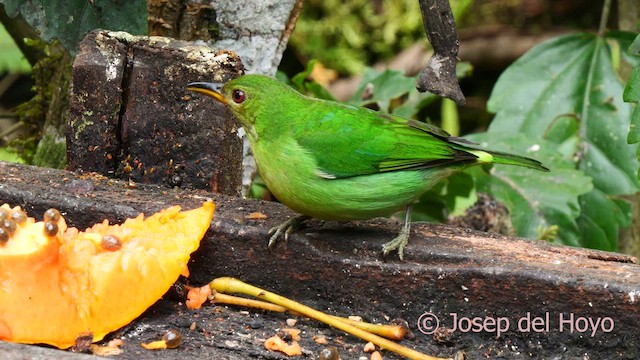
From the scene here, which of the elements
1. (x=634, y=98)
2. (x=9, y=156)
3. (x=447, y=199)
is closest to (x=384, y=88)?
(x=447, y=199)

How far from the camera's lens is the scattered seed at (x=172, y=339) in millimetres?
2609

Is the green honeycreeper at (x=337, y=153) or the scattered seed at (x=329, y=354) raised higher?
the green honeycreeper at (x=337, y=153)

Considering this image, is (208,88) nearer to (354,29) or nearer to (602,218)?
(602,218)

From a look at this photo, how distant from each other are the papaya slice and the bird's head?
1.92 ft

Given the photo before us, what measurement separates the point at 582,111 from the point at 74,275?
352 centimetres

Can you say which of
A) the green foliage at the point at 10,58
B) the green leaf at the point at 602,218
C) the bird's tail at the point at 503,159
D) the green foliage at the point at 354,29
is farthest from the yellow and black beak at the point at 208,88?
the green foliage at the point at 354,29

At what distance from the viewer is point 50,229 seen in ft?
8.50

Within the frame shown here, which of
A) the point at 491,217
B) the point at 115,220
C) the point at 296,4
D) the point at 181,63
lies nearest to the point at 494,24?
the point at 491,217

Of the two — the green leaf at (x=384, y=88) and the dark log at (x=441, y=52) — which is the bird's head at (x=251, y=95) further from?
the green leaf at (x=384, y=88)

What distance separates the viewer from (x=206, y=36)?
162 inches

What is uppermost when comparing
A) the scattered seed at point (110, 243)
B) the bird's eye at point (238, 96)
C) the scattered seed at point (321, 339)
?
the bird's eye at point (238, 96)

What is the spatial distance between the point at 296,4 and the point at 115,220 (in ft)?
5.16

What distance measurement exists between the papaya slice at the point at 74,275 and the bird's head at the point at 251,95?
0.58 metres

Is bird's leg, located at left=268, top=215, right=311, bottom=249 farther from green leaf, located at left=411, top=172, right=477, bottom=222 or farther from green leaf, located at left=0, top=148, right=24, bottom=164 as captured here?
green leaf, located at left=0, top=148, right=24, bottom=164
